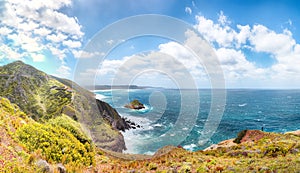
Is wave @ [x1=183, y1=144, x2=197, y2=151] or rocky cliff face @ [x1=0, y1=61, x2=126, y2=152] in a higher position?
rocky cliff face @ [x1=0, y1=61, x2=126, y2=152]

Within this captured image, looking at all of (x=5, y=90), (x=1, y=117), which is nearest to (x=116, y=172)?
(x=1, y=117)

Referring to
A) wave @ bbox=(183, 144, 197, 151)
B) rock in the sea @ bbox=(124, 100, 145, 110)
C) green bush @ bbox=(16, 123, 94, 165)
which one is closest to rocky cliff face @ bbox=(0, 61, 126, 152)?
rock in the sea @ bbox=(124, 100, 145, 110)

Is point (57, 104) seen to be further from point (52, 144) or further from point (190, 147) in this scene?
point (52, 144)

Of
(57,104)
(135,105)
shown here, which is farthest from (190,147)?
(57,104)

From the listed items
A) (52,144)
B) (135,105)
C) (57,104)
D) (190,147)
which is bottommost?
(190,147)

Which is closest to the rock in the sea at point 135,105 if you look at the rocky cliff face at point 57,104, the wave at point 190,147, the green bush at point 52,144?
the rocky cliff face at point 57,104

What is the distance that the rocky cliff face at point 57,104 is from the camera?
4403cm

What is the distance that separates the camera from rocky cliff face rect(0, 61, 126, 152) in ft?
144

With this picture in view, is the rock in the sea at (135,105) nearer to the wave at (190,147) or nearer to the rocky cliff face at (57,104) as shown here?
the rocky cliff face at (57,104)

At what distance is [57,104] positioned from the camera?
6175 centimetres

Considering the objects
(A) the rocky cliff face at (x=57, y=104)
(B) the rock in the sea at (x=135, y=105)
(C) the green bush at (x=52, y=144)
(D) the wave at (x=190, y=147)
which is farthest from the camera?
(B) the rock in the sea at (x=135, y=105)

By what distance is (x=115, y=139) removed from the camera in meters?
46.8

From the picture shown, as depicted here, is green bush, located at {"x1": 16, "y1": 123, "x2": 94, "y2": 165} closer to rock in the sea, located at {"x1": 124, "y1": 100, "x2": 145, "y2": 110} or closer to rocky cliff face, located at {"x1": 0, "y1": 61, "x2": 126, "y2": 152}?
rocky cliff face, located at {"x1": 0, "y1": 61, "x2": 126, "y2": 152}

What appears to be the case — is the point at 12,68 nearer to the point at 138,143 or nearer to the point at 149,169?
the point at 138,143
